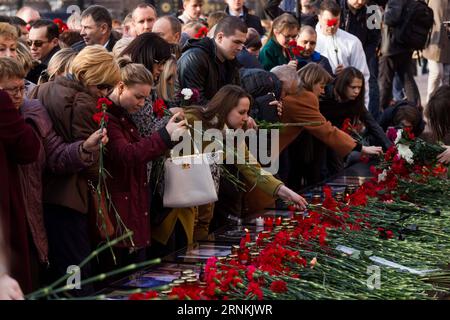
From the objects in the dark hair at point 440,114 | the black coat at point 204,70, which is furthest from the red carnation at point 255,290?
the dark hair at point 440,114

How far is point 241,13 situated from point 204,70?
3.66m

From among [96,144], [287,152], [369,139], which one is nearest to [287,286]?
[96,144]

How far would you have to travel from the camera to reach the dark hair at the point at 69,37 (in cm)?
859

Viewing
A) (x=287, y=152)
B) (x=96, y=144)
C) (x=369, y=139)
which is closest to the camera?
(x=96, y=144)

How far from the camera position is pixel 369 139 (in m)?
9.86

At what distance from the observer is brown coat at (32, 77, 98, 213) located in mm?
5652

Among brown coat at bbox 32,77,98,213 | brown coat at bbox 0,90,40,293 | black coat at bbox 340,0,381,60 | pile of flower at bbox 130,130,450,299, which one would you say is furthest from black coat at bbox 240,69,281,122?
black coat at bbox 340,0,381,60

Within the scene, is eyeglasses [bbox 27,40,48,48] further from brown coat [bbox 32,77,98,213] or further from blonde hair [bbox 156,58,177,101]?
brown coat [bbox 32,77,98,213]

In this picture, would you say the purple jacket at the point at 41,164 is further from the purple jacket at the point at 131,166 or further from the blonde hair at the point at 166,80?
the blonde hair at the point at 166,80

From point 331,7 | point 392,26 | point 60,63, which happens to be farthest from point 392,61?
point 60,63

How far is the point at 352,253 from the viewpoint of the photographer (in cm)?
560

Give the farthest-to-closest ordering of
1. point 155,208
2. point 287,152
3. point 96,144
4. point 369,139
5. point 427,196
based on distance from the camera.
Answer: point 369,139 < point 287,152 < point 427,196 < point 155,208 < point 96,144
